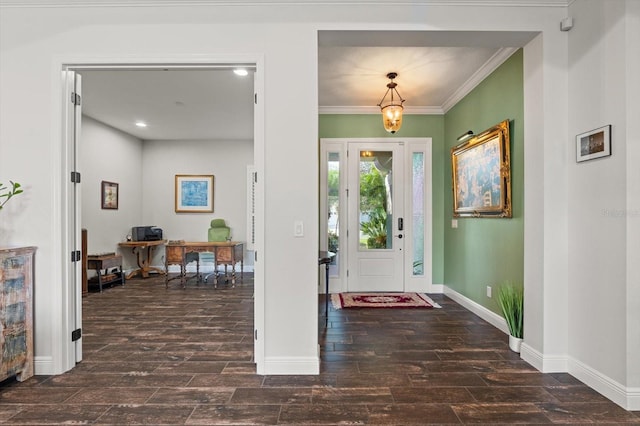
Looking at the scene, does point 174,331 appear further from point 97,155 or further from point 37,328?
point 97,155

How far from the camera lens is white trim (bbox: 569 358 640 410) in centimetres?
195

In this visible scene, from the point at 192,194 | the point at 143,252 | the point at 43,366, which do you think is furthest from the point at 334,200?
the point at 143,252

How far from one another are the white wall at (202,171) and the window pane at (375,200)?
2.93 m

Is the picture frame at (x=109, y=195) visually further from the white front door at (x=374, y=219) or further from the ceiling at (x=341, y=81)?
the white front door at (x=374, y=219)

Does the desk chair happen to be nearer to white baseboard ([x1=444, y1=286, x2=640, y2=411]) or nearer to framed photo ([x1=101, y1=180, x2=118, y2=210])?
framed photo ([x1=101, y1=180, x2=118, y2=210])

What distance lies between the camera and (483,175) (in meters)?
3.62

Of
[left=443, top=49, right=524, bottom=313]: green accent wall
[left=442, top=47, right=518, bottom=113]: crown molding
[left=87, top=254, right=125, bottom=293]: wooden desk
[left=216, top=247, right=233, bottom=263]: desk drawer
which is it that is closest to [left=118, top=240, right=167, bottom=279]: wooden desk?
[left=87, top=254, right=125, bottom=293]: wooden desk

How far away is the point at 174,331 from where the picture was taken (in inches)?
131

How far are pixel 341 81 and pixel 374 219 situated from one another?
6.58 feet

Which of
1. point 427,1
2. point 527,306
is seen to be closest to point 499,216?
point 527,306

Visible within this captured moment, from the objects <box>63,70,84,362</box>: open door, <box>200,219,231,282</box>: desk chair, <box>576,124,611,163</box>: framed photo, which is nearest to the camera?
<box>576,124,611,163</box>: framed photo

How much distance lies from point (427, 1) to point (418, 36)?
23 cm

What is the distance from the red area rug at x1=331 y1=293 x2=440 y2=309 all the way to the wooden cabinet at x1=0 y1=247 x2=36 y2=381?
2921 millimetres

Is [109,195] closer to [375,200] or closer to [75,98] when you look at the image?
→ [75,98]
